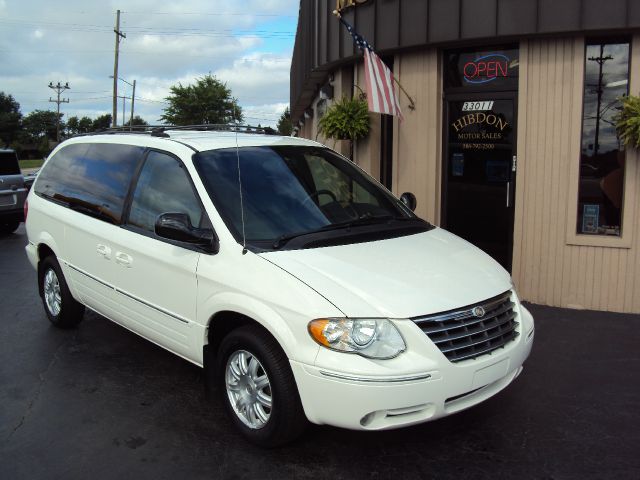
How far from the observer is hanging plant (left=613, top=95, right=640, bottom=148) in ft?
19.7

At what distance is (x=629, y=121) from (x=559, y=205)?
3.64 ft

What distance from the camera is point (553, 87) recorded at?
6613 mm

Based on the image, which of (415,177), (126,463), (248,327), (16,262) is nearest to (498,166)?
(415,177)

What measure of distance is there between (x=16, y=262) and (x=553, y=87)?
8.06m

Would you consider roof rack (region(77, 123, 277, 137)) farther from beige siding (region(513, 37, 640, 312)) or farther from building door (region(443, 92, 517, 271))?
beige siding (region(513, 37, 640, 312))

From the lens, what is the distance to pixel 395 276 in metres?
3.51

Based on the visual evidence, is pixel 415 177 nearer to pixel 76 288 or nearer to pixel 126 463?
pixel 76 288

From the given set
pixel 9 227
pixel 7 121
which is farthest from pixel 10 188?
pixel 7 121

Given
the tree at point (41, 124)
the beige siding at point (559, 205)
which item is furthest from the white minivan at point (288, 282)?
the tree at point (41, 124)

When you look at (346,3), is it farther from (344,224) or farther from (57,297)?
(57,297)

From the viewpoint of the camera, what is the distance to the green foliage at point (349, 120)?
25.8 ft

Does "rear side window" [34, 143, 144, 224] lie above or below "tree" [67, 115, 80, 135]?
below

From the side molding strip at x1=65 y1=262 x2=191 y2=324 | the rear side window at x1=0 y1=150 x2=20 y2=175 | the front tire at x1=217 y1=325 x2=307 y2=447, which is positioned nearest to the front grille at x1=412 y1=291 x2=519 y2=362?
the front tire at x1=217 y1=325 x2=307 y2=447

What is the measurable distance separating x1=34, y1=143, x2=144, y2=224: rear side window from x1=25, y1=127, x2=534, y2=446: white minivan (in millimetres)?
19
